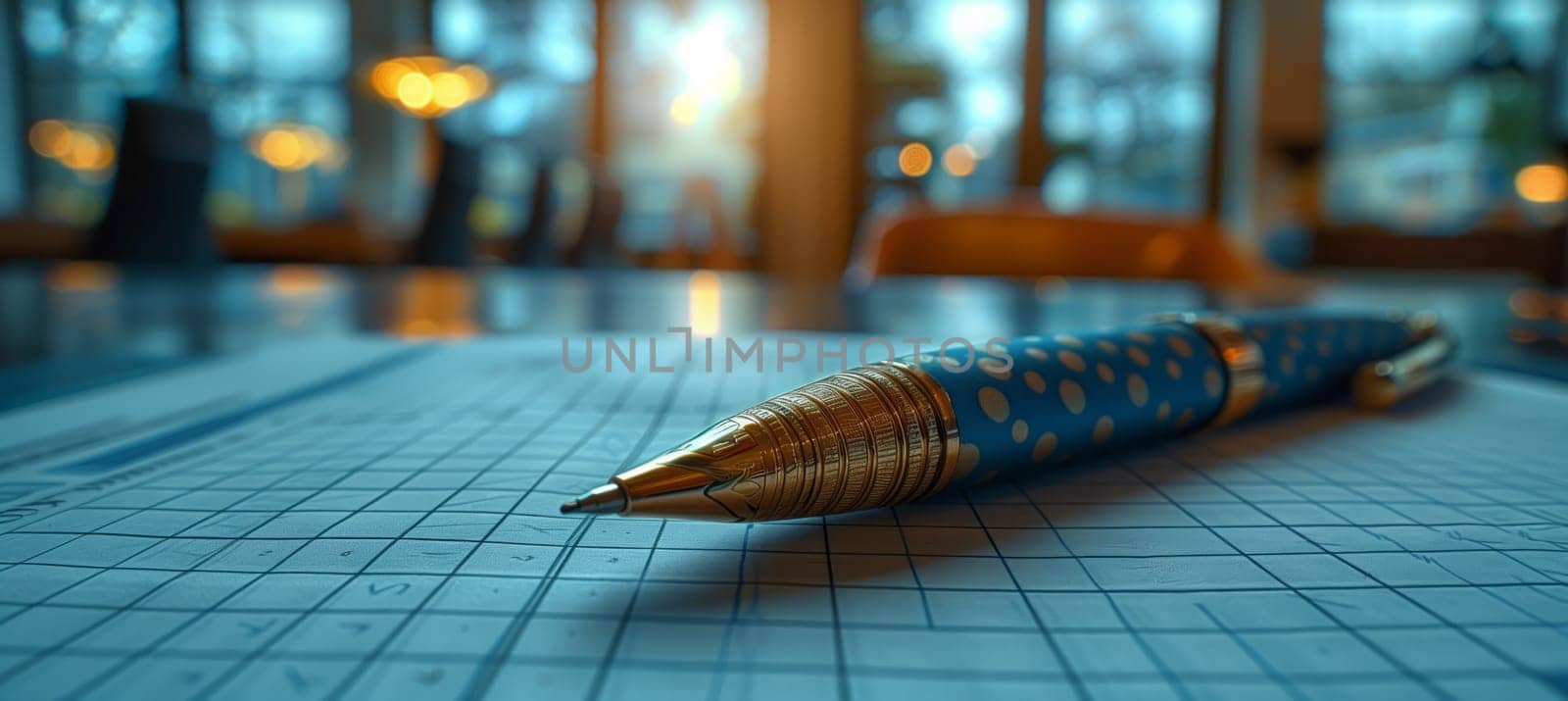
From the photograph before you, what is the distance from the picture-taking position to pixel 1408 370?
0.35m

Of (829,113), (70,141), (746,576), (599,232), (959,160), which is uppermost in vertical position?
(829,113)

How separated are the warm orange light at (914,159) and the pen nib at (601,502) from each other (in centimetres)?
437

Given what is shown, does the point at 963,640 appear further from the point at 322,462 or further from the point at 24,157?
the point at 24,157

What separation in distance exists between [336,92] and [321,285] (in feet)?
13.4

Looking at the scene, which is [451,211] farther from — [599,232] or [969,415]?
[969,415]

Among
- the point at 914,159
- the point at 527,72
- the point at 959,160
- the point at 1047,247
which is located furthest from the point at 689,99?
the point at 1047,247

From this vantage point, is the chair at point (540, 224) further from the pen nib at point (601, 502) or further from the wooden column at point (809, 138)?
the pen nib at point (601, 502)

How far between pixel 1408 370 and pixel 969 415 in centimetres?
25

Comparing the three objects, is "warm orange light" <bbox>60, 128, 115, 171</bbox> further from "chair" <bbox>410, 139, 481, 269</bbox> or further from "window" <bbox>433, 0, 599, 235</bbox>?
"chair" <bbox>410, 139, 481, 269</bbox>

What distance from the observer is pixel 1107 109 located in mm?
4234

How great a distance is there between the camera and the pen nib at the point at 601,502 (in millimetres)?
138

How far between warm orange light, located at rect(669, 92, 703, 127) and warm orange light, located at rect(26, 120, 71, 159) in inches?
118

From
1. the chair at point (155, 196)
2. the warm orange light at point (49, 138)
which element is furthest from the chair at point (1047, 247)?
the warm orange light at point (49, 138)

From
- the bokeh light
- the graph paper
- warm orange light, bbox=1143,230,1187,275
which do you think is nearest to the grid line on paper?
the graph paper
